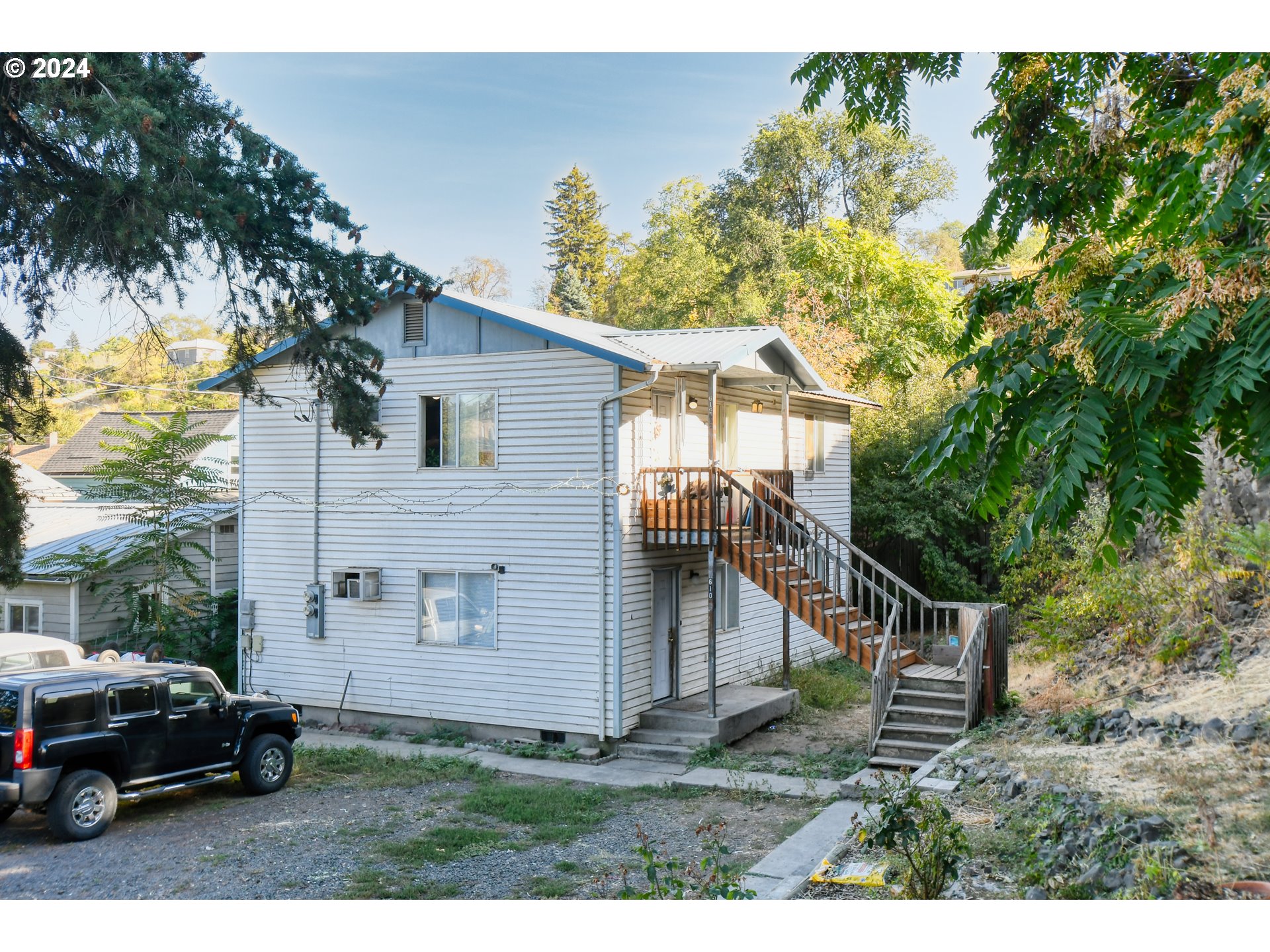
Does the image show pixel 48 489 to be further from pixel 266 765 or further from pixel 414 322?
pixel 266 765

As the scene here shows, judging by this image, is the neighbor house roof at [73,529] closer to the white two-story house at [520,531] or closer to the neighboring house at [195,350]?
the white two-story house at [520,531]

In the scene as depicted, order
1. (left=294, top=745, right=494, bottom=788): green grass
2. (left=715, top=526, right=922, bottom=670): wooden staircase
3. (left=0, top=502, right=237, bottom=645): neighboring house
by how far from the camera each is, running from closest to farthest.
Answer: (left=294, top=745, right=494, bottom=788): green grass → (left=715, top=526, right=922, bottom=670): wooden staircase → (left=0, top=502, right=237, bottom=645): neighboring house

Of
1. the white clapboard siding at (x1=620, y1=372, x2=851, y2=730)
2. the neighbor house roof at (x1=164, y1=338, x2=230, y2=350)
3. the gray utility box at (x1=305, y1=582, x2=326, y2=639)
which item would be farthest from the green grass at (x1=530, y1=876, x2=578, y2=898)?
the neighbor house roof at (x1=164, y1=338, x2=230, y2=350)

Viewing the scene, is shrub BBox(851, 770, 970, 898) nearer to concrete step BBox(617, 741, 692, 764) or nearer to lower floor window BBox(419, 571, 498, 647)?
concrete step BBox(617, 741, 692, 764)

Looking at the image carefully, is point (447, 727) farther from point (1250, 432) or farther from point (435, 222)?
point (1250, 432)

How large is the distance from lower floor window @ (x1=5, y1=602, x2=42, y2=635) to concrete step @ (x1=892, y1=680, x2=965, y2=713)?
10.4 metres

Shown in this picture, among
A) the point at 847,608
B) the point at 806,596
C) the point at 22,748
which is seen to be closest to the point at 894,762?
the point at 847,608

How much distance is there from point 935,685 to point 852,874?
519 centimetres

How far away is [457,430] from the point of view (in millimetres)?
12812

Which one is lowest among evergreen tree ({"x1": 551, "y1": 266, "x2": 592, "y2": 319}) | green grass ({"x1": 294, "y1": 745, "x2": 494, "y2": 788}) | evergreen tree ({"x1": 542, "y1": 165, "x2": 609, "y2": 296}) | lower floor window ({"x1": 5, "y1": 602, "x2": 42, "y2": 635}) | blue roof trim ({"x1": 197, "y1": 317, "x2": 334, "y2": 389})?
green grass ({"x1": 294, "y1": 745, "x2": 494, "y2": 788})

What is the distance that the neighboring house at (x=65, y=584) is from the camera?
11859mm

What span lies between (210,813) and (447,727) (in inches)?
161

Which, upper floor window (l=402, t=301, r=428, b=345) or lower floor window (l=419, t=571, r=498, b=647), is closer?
lower floor window (l=419, t=571, r=498, b=647)

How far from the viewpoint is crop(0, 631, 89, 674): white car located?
9.84 m
